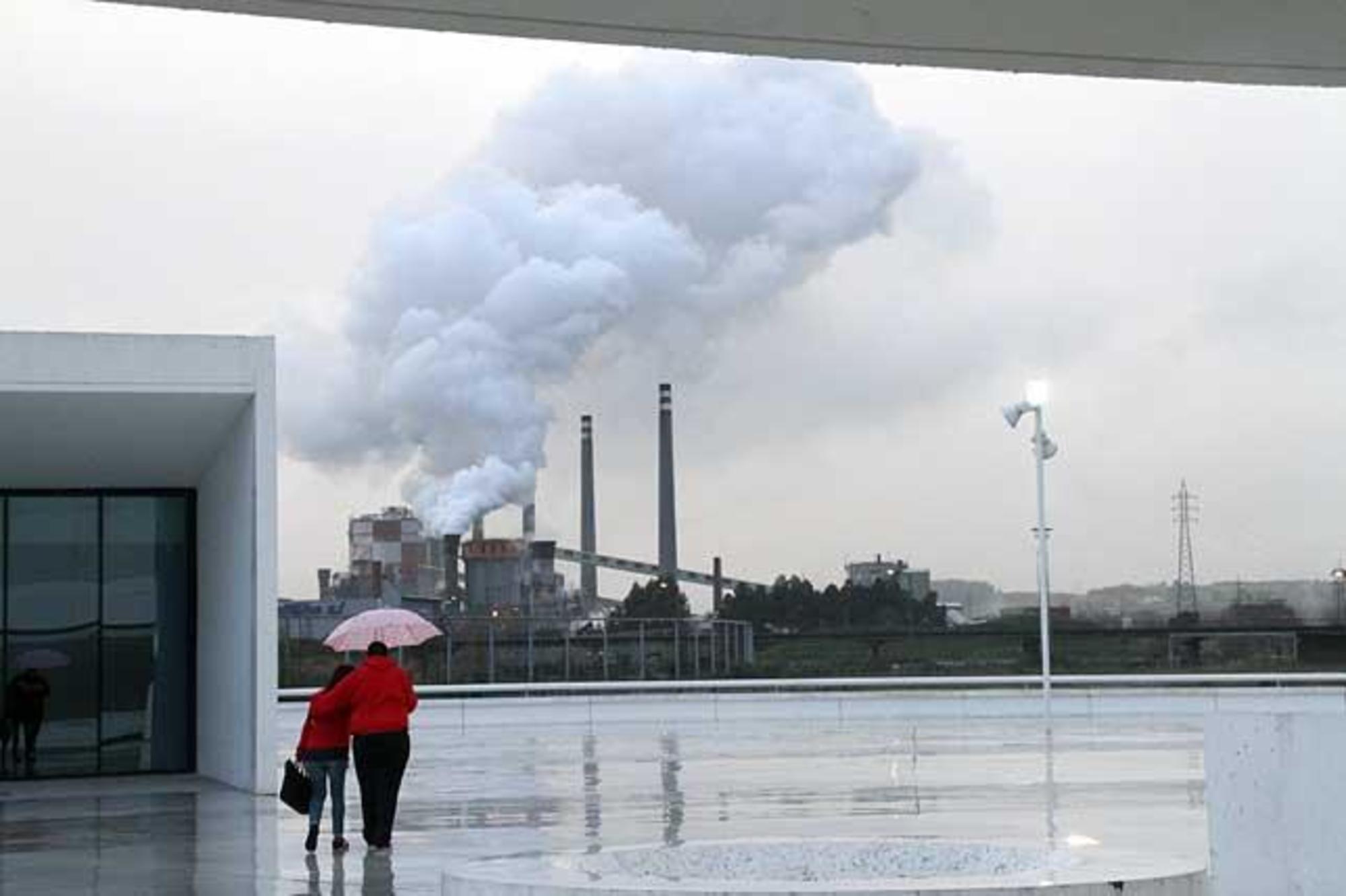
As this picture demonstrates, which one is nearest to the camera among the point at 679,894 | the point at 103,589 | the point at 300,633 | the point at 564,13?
the point at 564,13

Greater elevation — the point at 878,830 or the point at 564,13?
the point at 564,13

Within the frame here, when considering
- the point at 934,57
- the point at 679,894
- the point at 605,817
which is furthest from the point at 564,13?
the point at 605,817

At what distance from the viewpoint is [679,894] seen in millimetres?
8281

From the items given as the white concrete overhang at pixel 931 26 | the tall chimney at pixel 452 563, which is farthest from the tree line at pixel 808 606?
the white concrete overhang at pixel 931 26

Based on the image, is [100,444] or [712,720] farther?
[712,720]

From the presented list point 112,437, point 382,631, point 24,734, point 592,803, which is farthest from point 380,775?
point 24,734

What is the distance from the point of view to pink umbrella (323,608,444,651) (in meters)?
15.5

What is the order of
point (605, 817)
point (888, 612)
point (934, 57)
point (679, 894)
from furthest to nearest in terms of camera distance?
point (888, 612) → point (605, 817) → point (679, 894) → point (934, 57)

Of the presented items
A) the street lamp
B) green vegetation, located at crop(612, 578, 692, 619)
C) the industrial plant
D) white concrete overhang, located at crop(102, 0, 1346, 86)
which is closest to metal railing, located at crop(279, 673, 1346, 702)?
the street lamp

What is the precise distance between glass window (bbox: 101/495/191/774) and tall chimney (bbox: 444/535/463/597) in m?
36.9

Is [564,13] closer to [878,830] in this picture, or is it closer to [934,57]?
[934,57]

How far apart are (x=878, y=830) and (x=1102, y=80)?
946 centimetres

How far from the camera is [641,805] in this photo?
19234 mm

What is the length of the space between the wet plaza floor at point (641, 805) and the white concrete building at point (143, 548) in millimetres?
866
